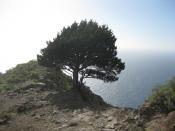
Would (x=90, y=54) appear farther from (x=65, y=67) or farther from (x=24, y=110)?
(x=24, y=110)

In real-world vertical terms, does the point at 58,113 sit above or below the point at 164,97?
below

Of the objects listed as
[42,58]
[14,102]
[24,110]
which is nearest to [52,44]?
[42,58]

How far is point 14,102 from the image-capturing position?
2166cm

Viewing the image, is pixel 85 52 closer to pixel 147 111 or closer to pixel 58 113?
pixel 58 113

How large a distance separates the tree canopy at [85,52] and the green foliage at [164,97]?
13462 millimetres

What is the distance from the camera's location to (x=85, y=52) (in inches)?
1052

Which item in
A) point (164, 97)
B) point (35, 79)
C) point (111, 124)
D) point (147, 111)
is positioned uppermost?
point (35, 79)

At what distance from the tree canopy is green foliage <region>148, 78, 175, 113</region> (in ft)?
44.2

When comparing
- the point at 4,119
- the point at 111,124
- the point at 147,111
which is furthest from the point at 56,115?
the point at 147,111

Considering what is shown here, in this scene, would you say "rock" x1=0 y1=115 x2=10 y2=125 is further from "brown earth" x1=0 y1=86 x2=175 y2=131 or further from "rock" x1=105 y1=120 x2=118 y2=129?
"rock" x1=105 y1=120 x2=118 y2=129

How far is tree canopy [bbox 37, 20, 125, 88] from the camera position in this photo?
26.6 meters

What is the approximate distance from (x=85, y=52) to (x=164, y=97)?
14.7 metres

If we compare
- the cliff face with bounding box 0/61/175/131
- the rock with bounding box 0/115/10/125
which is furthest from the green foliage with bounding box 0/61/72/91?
the rock with bounding box 0/115/10/125

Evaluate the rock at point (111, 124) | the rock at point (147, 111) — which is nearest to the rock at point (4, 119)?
the rock at point (111, 124)
